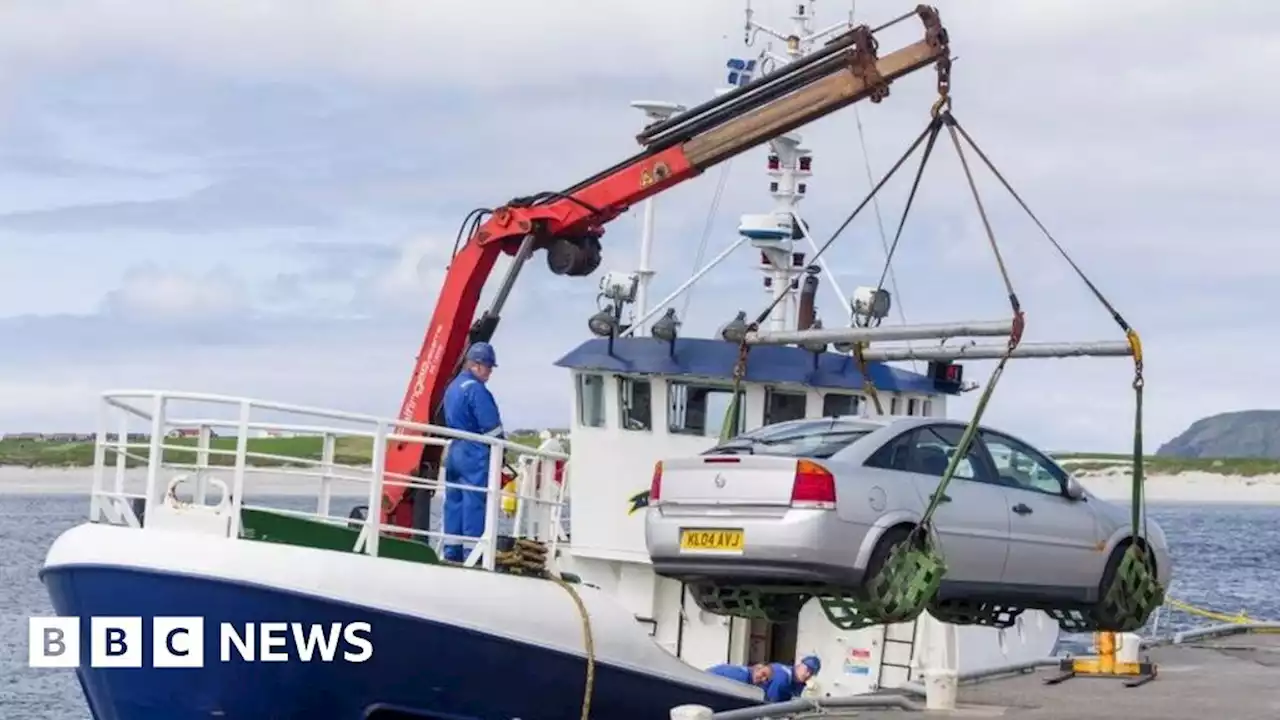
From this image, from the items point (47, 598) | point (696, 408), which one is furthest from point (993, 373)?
point (47, 598)

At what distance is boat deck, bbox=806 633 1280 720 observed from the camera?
14258mm

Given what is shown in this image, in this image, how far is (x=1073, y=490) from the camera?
13648 millimetres

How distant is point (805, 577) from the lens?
12031 millimetres

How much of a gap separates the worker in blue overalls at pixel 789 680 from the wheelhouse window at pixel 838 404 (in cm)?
249

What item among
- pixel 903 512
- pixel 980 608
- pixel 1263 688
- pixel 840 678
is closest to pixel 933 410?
pixel 840 678

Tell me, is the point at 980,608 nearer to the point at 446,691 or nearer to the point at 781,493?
the point at 781,493

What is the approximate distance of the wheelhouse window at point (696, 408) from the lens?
1841 cm

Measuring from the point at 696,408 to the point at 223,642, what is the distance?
6527 mm

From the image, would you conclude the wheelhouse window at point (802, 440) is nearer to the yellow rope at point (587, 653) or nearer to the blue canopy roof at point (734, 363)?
the yellow rope at point (587, 653)

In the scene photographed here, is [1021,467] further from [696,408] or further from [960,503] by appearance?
[696,408]

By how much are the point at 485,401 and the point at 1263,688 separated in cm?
689

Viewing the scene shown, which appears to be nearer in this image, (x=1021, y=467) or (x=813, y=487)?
(x=813, y=487)

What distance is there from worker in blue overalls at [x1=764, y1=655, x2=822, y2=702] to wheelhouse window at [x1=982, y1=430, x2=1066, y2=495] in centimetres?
374

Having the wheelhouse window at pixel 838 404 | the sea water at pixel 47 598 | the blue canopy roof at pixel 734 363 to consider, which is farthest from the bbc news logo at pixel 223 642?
the sea water at pixel 47 598
